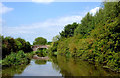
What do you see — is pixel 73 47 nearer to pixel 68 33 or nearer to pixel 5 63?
pixel 5 63

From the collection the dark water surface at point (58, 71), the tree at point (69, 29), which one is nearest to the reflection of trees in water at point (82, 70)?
the dark water surface at point (58, 71)

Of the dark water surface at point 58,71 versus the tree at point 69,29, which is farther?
the tree at point 69,29

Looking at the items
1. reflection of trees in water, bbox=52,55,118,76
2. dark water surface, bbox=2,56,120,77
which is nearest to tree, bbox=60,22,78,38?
reflection of trees in water, bbox=52,55,118,76

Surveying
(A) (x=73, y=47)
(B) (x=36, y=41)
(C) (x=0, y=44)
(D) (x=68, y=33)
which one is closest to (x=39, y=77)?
(C) (x=0, y=44)

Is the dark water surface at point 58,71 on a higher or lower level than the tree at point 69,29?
lower

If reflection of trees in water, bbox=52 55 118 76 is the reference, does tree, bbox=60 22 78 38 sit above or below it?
above

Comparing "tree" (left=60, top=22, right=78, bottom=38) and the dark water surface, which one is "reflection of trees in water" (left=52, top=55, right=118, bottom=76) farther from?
"tree" (left=60, top=22, right=78, bottom=38)

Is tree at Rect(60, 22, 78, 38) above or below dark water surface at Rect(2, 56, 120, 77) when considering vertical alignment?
above

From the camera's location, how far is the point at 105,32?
1052 cm

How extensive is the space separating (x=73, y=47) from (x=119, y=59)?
13.1m

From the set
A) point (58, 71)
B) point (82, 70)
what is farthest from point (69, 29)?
point (58, 71)

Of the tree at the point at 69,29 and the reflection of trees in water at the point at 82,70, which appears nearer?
the reflection of trees in water at the point at 82,70

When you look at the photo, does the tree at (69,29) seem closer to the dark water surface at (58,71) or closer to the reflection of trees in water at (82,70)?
the reflection of trees in water at (82,70)

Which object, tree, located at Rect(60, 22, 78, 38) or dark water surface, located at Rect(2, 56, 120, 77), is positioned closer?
dark water surface, located at Rect(2, 56, 120, 77)
